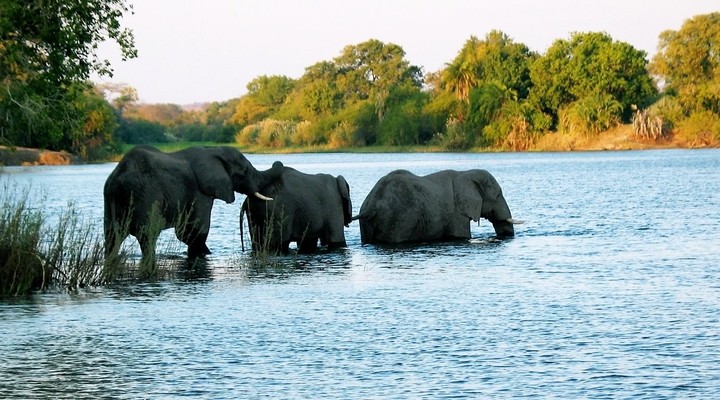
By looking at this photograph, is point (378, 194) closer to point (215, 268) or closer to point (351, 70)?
point (215, 268)

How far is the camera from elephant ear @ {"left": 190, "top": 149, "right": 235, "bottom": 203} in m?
20.6

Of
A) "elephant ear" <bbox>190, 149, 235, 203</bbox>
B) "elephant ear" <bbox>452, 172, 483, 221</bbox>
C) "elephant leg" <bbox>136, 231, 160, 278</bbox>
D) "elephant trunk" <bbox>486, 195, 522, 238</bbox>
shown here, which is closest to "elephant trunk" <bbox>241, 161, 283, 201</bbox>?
"elephant ear" <bbox>190, 149, 235, 203</bbox>

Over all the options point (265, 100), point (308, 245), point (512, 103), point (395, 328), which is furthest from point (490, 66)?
point (395, 328)

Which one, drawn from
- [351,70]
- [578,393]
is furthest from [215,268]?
[351,70]

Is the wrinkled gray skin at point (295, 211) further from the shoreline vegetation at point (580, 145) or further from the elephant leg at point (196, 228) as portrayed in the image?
the shoreline vegetation at point (580, 145)

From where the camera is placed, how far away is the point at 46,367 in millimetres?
11984

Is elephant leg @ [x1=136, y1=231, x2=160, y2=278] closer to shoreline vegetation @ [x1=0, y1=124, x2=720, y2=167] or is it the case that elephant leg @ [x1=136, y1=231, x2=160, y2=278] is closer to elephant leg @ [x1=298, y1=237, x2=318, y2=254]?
elephant leg @ [x1=298, y1=237, x2=318, y2=254]

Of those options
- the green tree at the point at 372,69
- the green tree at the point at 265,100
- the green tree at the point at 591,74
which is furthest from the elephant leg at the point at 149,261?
the green tree at the point at 265,100

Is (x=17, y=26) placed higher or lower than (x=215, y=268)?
higher

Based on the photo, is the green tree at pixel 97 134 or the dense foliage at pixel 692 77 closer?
the green tree at pixel 97 134

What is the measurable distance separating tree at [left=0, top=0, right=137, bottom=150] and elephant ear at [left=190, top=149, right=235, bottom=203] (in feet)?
11.7

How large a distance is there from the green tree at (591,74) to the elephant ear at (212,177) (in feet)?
298

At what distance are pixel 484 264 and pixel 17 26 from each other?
944cm

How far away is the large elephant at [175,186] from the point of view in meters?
19.7
